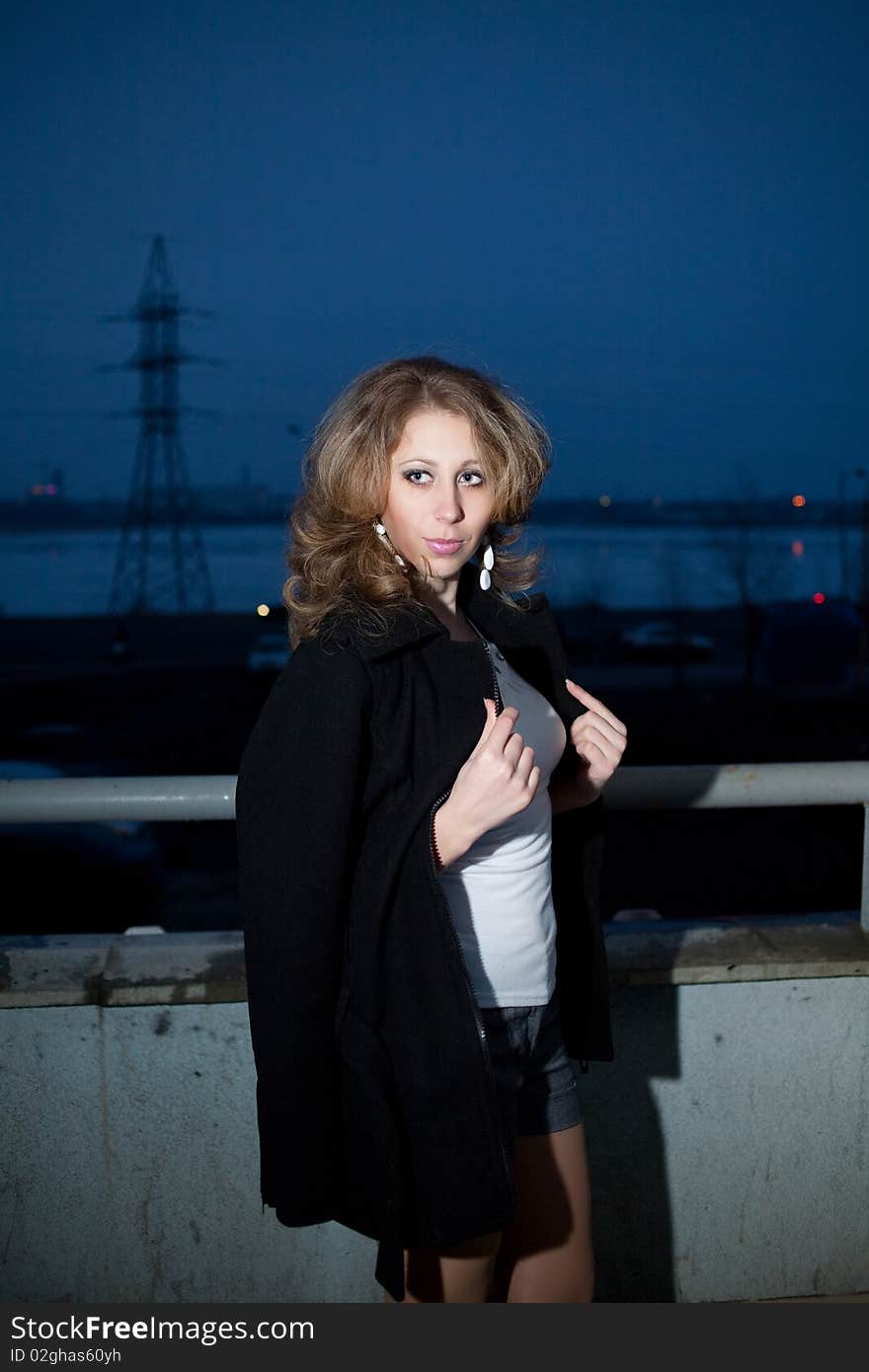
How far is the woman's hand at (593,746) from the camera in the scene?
92.4 inches

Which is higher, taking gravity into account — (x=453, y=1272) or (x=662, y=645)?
(x=453, y=1272)

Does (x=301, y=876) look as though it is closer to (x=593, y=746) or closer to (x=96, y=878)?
(x=593, y=746)

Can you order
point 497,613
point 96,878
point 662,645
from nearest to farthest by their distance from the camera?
point 497,613, point 96,878, point 662,645

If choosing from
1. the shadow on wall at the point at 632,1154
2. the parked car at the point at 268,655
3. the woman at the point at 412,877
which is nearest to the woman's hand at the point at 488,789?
the woman at the point at 412,877

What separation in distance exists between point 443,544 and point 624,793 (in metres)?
0.85

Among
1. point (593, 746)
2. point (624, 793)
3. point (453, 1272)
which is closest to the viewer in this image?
point (453, 1272)

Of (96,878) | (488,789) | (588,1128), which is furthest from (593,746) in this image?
(96,878)

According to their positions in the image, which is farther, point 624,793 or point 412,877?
point 624,793

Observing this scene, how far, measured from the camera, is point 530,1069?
2.28m

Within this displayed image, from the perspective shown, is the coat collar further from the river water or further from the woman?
the river water

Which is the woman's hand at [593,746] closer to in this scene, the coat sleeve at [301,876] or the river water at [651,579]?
the coat sleeve at [301,876]

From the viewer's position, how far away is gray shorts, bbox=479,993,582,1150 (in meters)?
2.15

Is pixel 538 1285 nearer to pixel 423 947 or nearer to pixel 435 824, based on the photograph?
pixel 423 947

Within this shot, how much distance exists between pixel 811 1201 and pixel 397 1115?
146 centimetres
